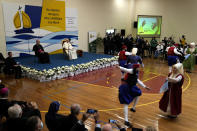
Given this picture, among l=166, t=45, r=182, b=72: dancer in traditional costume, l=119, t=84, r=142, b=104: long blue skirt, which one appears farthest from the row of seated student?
l=166, t=45, r=182, b=72: dancer in traditional costume

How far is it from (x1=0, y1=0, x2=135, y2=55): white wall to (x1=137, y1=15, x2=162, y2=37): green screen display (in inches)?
52.5

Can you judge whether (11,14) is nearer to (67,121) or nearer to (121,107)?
(121,107)

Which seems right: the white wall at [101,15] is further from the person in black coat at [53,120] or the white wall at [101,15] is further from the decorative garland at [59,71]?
the person in black coat at [53,120]

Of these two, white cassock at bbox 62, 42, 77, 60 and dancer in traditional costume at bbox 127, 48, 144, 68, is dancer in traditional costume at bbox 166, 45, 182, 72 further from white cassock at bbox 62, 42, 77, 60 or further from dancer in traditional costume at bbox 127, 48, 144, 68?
white cassock at bbox 62, 42, 77, 60

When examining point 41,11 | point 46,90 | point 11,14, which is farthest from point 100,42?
point 46,90

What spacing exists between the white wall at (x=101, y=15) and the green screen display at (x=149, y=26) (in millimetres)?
1334

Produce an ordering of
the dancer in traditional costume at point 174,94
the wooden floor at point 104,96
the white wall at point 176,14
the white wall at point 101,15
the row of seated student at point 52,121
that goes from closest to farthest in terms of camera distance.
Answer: the row of seated student at point 52,121 → the dancer in traditional costume at point 174,94 → the wooden floor at point 104,96 → the white wall at point 101,15 → the white wall at point 176,14

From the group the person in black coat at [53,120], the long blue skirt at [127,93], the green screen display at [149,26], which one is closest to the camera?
the person in black coat at [53,120]

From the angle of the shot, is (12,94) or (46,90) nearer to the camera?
(12,94)

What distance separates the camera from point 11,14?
364 inches

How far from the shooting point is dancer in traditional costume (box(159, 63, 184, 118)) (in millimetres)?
4079

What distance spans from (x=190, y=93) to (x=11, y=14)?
29.5ft

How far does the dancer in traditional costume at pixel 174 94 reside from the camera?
161 inches

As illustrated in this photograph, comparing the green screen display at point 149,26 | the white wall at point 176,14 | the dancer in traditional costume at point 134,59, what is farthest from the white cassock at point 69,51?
the white wall at point 176,14
